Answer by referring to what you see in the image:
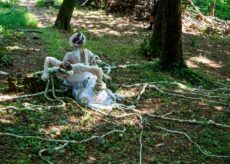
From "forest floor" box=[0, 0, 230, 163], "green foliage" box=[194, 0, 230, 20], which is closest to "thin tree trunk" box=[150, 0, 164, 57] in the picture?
"forest floor" box=[0, 0, 230, 163]

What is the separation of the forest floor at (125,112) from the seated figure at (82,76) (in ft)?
A: 0.73

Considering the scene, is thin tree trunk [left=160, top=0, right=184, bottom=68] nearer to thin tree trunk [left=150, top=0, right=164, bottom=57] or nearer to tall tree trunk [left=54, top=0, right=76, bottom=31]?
thin tree trunk [left=150, top=0, right=164, bottom=57]

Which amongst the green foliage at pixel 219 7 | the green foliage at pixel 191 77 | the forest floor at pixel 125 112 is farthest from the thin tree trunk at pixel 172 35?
the green foliage at pixel 219 7

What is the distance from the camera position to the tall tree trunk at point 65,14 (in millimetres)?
14758

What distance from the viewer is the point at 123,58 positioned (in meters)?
11.6

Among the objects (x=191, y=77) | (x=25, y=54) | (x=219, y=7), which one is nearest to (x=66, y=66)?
(x=191, y=77)

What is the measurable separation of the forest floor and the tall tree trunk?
1.13 metres

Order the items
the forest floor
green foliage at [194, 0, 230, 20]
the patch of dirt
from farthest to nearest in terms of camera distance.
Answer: green foliage at [194, 0, 230, 20] → the patch of dirt → the forest floor

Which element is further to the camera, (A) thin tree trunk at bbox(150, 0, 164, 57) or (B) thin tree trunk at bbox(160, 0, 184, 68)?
(A) thin tree trunk at bbox(150, 0, 164, 57)

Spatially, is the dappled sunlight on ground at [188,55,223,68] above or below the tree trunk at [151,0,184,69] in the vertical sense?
below

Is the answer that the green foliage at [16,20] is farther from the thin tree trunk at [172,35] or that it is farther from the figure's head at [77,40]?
the figure's head at [77,40]

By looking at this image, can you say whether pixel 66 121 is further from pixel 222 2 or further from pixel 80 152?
pixel 222 2

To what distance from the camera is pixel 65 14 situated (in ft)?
48.8

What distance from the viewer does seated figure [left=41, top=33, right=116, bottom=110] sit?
23.0ft
